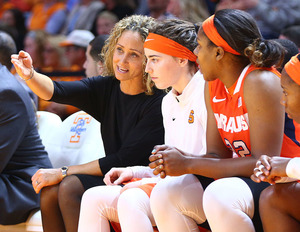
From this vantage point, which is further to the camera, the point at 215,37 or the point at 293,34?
the point at 293,34

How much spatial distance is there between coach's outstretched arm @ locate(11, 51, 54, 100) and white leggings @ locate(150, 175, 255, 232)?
103 centimetres

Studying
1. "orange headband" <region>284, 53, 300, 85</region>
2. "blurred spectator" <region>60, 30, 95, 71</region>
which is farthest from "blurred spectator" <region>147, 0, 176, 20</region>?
"orange headband" <region>284, 53, 300, 85</region>

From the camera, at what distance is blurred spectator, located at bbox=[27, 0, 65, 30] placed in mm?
6615

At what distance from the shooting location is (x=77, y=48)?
542 cm

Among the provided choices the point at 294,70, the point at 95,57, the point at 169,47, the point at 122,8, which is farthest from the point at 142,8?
the point at 294,70

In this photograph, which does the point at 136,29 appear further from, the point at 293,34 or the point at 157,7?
the point at 157,7

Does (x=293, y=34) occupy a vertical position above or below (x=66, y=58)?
above

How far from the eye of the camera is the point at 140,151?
287 centimetres

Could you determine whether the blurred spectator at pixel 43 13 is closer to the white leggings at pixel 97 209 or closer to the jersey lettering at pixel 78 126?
the jersey lettering at pixel 78 126

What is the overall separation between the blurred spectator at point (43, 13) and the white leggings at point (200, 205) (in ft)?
15.7

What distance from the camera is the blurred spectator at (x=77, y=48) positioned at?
5.35m

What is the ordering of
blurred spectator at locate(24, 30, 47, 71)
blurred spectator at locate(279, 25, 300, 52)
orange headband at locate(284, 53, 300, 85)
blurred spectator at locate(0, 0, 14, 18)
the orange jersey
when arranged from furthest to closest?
1. blurred spectator at locate(0, 0, 14, 18)
2. blurred spectator at locate(24, 30, 47, 71)
3. blurred spectator at locate(279, 25, 300, 52)
4. the orange jersey
5. orange headband at locate(284, 53, 300, 85)

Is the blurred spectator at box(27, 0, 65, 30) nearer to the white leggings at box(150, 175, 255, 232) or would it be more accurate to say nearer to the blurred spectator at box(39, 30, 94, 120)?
the blurred spectator at box(39, 30, 94, 120)

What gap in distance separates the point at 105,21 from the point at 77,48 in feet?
1.60
